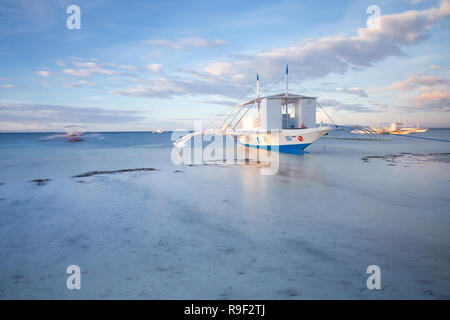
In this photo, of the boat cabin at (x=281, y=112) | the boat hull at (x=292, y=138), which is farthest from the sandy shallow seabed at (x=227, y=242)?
the boat cabin at (x=281, y=112)

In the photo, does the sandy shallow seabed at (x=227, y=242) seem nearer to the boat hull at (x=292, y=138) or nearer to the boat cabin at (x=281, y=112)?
the boat hull at (x=292, y=138)

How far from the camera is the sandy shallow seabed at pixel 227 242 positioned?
11.5 feet

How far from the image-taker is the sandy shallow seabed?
3514mm

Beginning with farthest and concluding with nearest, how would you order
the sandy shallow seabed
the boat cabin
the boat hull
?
the boat cabin < the boat hull < the sandy shallow seabed

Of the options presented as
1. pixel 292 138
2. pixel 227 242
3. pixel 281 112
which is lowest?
pixel 227 242

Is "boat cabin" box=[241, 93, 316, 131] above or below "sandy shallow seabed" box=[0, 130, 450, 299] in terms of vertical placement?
above

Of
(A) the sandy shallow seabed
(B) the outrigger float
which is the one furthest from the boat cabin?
(A) the sandy shallow seabed

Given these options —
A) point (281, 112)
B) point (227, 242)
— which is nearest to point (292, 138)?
point (281, 112)

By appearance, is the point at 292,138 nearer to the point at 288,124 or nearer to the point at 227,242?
the point at 288,124

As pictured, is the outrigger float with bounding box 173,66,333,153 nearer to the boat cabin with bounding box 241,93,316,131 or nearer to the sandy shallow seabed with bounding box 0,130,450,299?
the boat cabin with bounding box 241,93,316,131

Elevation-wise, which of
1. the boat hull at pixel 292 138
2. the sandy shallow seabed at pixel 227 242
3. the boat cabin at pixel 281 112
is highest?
the boat cabin at pixel 281 112

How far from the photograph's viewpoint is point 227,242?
502 cm

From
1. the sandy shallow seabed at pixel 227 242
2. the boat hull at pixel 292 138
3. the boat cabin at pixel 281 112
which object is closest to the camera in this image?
the sandy shallow seabed at pixel 227 242
